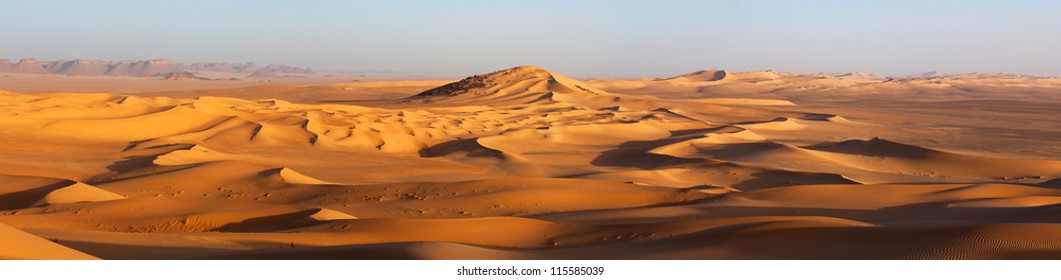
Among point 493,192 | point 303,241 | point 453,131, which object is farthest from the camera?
point 453,131

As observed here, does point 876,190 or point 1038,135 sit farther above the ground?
point 876,190

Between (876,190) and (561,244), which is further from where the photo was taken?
(876,190)

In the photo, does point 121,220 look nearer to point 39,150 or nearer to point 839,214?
point 839,214

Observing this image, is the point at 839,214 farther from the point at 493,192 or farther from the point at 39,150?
the point at 39,150

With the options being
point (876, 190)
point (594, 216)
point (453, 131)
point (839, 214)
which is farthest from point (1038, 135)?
point (594, 216)

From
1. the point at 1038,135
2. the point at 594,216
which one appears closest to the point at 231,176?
the point at 594,216

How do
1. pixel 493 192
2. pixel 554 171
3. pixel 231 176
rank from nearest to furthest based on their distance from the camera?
pixel 493 192 → pixel 231 176 → pixel 554 171
